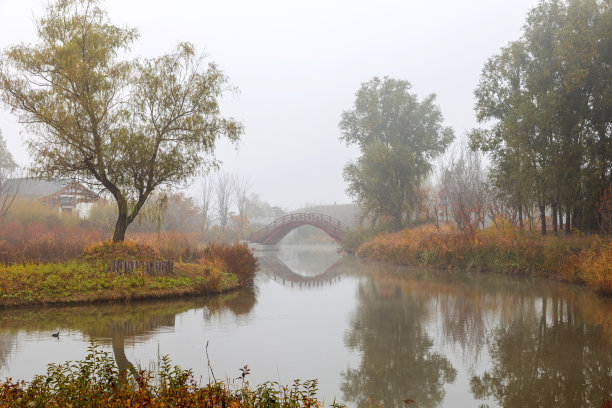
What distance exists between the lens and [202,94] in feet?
54.1

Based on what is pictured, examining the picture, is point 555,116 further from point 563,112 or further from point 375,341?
point 375,341

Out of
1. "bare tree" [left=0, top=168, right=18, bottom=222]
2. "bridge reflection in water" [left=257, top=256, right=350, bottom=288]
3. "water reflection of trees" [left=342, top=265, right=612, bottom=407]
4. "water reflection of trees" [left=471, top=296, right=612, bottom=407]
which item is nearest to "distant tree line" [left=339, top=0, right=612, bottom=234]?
"water reflection of trees" [left=342, top=265, right=612, bottom=407]

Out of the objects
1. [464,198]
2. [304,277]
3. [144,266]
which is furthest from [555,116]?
[144,266]

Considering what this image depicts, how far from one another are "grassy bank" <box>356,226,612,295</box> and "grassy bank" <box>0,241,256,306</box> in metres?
11.4

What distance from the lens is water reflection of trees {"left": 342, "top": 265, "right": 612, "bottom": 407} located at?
6430 mm

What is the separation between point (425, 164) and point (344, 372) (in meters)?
28.8

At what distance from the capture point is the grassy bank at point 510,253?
15730 mm

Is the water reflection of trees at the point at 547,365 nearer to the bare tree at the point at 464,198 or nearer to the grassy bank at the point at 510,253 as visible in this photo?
the grassy bank at the point at 510,253

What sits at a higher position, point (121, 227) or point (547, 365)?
point (121, 227)

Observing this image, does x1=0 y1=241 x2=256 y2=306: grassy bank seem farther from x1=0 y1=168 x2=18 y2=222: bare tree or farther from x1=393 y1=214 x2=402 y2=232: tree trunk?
x1=393 y1=214 x2=402 y2=232: tree trunk

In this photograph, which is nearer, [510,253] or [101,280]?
[101,280]

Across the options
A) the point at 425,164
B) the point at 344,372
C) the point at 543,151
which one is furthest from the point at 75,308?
the point at 425,164

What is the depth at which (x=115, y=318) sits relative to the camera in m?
10.9

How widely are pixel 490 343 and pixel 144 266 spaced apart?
9673 mm
